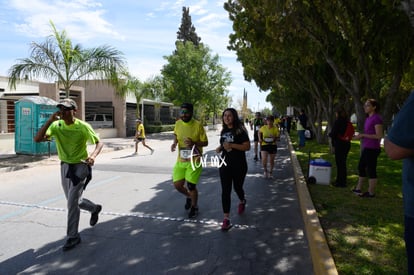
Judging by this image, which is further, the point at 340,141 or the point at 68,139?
the point at 340,141

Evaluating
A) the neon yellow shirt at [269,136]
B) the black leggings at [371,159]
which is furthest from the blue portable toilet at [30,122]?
the black leggings at [371,159]

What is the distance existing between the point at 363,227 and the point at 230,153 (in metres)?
2.10

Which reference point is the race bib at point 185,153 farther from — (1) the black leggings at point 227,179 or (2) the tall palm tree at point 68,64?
(2) the tall palm tree at point 68,64

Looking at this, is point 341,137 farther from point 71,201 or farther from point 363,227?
point 71,201

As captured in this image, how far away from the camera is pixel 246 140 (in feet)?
16.3

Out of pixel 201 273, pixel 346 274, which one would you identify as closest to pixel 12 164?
pixel 201 273

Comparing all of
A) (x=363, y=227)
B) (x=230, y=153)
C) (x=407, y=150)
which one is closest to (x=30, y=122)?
(x=230, y=153)

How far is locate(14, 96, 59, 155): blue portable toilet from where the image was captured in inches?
517

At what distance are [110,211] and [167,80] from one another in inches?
995

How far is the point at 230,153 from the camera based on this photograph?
4.92m

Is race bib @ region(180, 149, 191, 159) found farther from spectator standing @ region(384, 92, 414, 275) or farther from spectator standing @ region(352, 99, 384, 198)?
spectator standing @ region(384, 92, 414, 275)

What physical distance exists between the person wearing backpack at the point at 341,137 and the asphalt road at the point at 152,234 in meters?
1.10

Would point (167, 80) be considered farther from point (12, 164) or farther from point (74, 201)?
point (74, 201)

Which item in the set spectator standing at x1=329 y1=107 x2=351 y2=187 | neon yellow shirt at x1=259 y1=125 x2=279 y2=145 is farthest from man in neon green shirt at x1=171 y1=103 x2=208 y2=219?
neon yellow shirt at x1=259 y1=125 x2=279 y2=145
